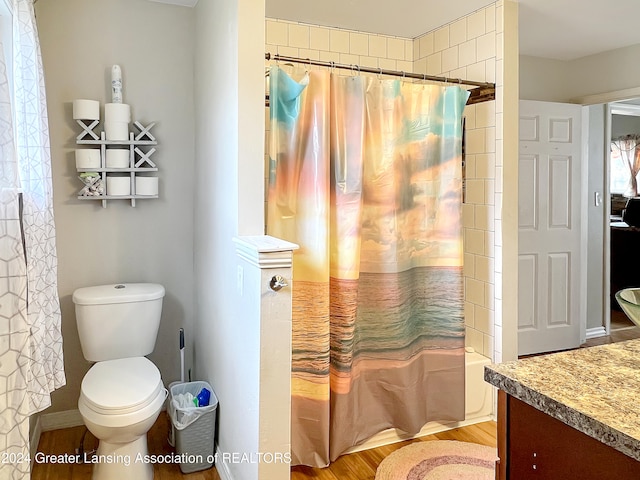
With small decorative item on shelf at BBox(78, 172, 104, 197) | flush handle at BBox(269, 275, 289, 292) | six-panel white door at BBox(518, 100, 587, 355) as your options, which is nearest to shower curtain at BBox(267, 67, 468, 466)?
flush handle at BBox(269, 275, 289, 292)

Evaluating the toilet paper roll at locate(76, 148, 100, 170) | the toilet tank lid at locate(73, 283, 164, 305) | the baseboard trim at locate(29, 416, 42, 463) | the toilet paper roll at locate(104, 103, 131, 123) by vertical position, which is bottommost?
the baseboard trim at locate(29, 416, 42, 463)

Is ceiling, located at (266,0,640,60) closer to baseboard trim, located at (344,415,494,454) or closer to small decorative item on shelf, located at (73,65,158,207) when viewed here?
small decorative item on shelf, located at (73,65,158,207)

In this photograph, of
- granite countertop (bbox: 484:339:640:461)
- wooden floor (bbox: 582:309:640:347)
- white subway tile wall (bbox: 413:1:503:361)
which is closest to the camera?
granite countertop (bbox: 484:339:640:461)

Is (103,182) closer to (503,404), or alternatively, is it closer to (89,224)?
(89,224)

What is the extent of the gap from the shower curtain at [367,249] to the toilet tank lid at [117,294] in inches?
32.7

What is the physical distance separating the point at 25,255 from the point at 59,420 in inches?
58.4

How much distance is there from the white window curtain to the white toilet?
23 centimetres

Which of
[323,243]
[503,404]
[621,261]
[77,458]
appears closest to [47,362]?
[77,458]

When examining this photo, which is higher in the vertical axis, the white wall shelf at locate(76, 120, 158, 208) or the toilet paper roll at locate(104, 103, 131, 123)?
the toilet paper roll at locate(104, 103, 131, 123)

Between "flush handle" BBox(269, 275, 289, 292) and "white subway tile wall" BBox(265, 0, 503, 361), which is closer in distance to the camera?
"flush handle" BBox(269, 275, 289, 292)

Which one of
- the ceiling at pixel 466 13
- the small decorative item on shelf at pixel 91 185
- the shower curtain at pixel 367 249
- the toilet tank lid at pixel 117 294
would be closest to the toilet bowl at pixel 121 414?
Result: the toilet tank lid at pixel 117 294

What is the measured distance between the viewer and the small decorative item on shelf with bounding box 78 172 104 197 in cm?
264

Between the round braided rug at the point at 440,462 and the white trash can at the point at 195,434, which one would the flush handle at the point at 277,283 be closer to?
the white trash can at the point at 195,434

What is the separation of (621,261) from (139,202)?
5550mm
